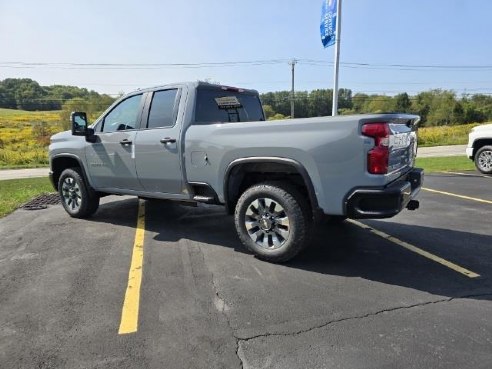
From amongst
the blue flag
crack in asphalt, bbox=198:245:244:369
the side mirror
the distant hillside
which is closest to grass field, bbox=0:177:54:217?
the side mirror

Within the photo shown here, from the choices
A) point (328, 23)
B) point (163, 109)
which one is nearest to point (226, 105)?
point (163, 109)

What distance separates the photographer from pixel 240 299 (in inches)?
137

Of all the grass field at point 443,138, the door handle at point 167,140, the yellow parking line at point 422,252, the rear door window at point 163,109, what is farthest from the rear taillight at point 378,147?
the grass field at point 443,138

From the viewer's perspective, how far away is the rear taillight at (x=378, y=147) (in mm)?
3500

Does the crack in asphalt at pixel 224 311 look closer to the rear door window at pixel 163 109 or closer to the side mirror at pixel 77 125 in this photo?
the rear door window at pixel 163 109

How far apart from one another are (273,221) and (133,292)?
1.57 metres

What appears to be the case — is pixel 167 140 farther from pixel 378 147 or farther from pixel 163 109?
pixel 378 147

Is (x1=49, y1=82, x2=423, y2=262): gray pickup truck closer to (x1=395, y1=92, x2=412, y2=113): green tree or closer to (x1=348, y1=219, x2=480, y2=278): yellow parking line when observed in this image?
(x1=348, y1=219, x2=480, y2=278): yellow parking line

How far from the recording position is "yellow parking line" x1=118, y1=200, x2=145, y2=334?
306 cm

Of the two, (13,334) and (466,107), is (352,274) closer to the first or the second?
(13,334)

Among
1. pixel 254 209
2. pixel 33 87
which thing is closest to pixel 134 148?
pixel 254 209

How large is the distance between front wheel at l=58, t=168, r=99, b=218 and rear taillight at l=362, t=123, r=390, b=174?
14.9 feet

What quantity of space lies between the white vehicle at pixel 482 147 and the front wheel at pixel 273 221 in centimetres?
930

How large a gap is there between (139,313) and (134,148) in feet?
8.75
